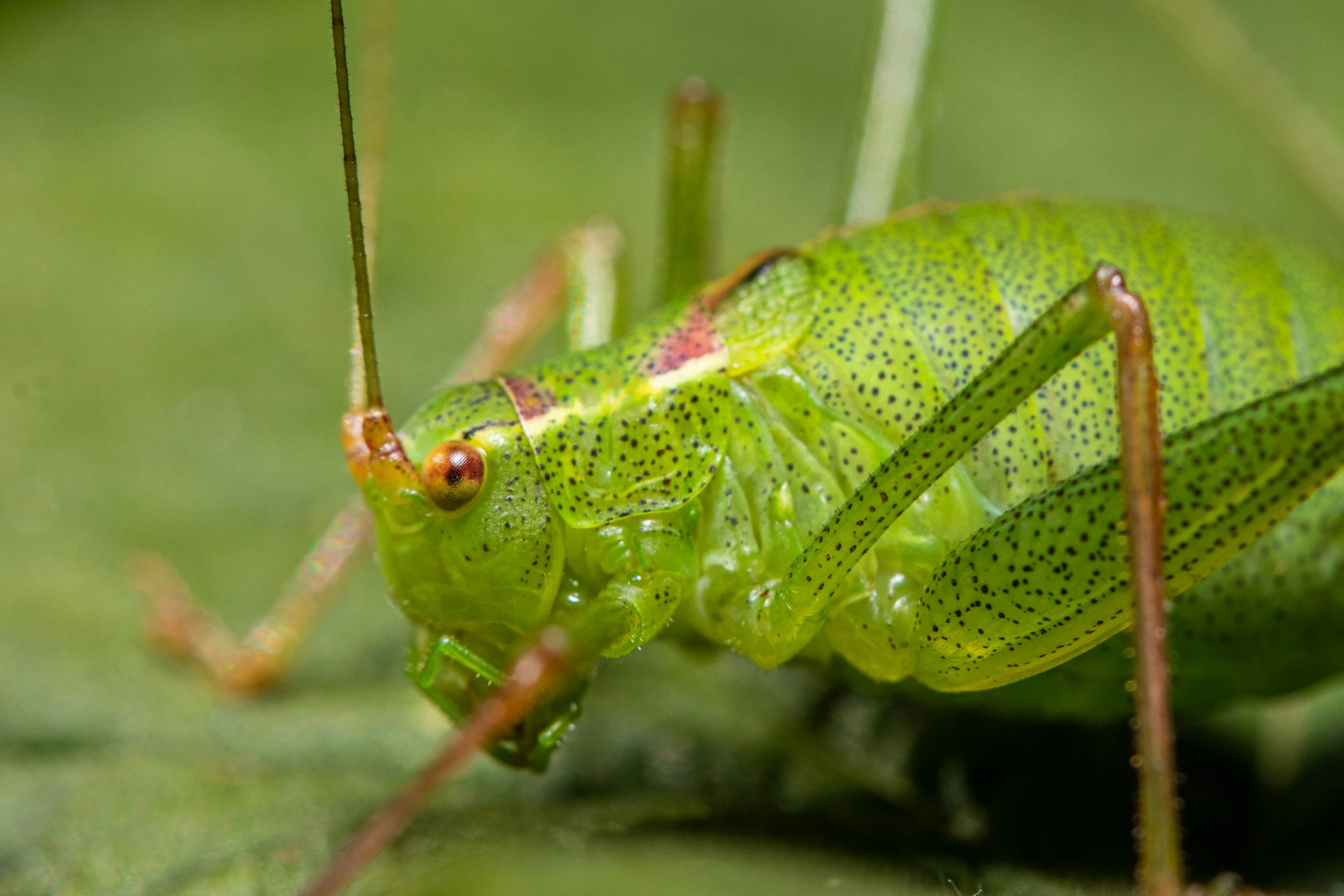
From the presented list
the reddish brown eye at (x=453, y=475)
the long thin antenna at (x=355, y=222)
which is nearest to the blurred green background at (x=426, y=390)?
the reddish brown eye at (x=453, y=475)

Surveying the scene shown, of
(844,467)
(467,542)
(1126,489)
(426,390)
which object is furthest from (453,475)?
(426,390)

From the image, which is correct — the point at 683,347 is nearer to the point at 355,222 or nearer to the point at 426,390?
the point at 355,222

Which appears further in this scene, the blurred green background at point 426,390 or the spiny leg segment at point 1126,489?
the blurred green background at point 426,390

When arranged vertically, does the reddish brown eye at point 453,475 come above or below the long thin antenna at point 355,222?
below

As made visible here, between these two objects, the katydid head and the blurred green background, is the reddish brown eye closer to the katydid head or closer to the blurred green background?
the katydid head

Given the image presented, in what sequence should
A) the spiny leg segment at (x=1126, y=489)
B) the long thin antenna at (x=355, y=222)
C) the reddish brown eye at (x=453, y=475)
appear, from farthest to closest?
the reddish brown eye at (x=453, y=475), the long thin antenna at (x=355, y=222), the spiny leg segment at (x=1126, y=489)

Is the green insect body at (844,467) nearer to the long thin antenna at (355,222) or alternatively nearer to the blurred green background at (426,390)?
the long thin antenna at (355,222)
